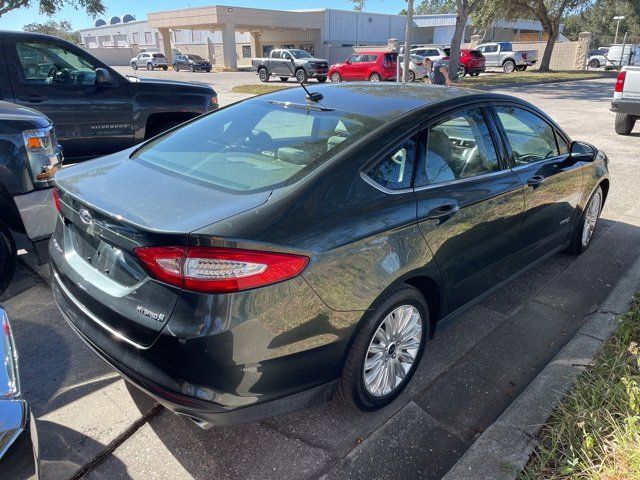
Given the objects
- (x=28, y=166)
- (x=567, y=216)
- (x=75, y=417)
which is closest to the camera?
(x=75, y=417)

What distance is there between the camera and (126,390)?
2.81m

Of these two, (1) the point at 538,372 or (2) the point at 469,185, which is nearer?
(2) the point at 469,185

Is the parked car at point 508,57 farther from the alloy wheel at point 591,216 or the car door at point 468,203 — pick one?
the car door at point 468,203

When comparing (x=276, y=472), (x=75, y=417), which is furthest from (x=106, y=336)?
(x=276, y=472)

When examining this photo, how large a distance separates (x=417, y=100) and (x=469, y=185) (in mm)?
595

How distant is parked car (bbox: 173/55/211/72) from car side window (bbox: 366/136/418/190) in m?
45.2

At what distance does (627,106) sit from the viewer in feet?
32.8

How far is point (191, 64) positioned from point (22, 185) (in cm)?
4450

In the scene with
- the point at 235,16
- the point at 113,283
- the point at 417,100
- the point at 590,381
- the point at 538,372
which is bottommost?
the point at 538,372

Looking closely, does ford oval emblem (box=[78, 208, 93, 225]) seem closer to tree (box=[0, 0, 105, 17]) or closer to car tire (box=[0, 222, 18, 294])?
car tire (box=[0, 222, 18, 294])

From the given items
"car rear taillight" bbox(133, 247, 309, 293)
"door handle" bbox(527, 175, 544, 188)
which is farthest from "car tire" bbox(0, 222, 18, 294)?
"door handle" bbox(527, 175, 544, 188)

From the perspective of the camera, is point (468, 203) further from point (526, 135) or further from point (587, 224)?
point (587, 224)

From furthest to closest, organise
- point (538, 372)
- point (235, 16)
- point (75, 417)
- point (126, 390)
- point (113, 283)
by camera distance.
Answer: point (235, 16) < point (538, 372) < point (126, 390) < point (75, 417) < point (113, 283)

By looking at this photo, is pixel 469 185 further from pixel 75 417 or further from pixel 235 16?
pixel 235 16
